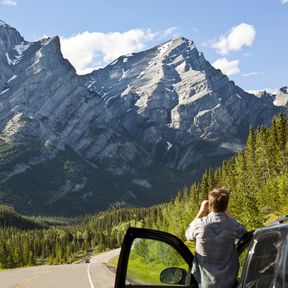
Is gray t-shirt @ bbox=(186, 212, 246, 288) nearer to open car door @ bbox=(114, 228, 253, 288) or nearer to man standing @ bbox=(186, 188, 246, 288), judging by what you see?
man standing @ bbox=(186, 188, 246, 288)

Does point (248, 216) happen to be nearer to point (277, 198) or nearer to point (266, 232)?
point (277, 198)

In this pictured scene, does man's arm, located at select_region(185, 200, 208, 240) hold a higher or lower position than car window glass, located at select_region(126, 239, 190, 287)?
higher

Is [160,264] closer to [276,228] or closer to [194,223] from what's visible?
[194,223]

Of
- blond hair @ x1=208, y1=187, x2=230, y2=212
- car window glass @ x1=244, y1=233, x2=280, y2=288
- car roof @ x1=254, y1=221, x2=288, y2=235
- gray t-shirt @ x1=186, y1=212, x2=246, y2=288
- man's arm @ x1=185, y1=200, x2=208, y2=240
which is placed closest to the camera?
car roof @ x1=254, y1=221, x2=288, y2=235

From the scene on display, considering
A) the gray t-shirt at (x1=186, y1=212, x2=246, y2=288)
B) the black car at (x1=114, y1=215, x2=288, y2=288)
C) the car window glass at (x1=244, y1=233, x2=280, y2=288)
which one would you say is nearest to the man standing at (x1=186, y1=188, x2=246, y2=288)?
the gray t-shirt at (x1=186, y1=212, x2=246, y2=288)

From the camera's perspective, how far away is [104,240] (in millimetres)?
190125

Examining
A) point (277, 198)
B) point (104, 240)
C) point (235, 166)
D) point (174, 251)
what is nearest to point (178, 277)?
point (174, 251)

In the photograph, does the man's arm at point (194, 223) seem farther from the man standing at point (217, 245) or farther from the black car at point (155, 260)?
the black car at point (155, 260)

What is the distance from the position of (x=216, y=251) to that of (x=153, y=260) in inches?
42.2

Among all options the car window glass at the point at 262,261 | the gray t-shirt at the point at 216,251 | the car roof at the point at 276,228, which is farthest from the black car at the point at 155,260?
the car roof at the point at 276,228

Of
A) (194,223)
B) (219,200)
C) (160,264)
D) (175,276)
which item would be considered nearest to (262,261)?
A: (219,200)

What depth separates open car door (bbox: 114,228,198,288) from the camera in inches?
287

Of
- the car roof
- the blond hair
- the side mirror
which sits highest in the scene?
the blond hair

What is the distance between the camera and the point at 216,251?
6.98m
